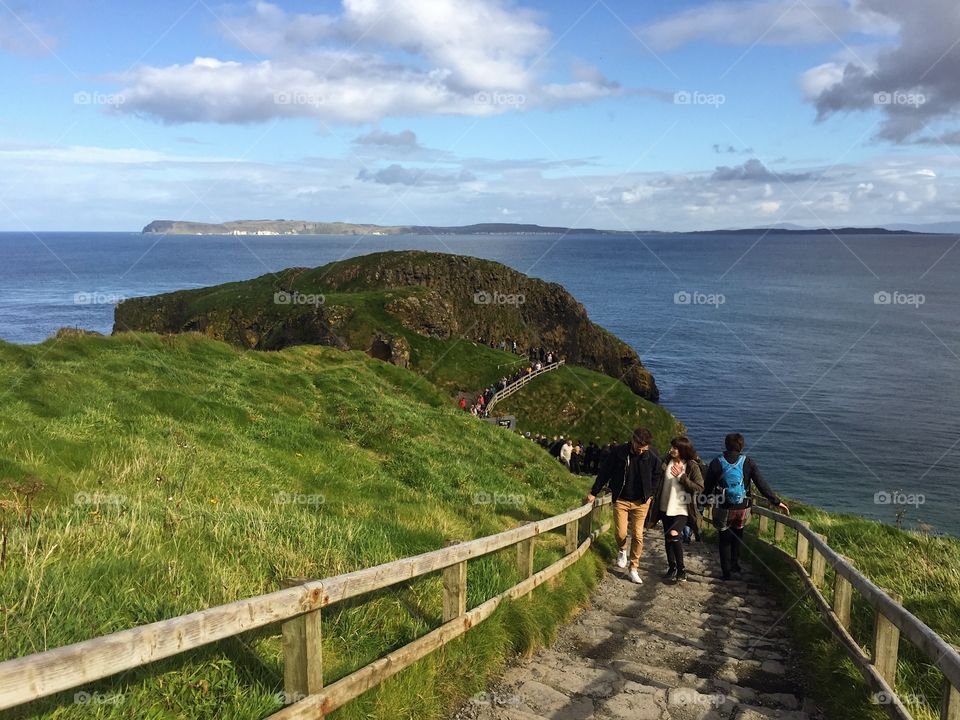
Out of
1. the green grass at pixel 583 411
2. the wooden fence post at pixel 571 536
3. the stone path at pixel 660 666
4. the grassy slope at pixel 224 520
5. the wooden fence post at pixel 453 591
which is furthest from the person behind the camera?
the green grass at pixel 583 411

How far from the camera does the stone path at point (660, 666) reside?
5.81m

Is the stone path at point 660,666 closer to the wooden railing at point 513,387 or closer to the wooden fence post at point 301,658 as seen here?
the wooden fence post at point 301,658

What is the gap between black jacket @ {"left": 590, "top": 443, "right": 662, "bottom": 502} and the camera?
11.3 m

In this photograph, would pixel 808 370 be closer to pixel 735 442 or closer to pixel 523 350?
pixel 523 350

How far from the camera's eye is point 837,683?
6352 mm

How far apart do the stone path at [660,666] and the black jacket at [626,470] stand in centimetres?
153

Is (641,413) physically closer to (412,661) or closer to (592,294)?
(412,661)

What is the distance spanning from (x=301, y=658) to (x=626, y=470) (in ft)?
26.0

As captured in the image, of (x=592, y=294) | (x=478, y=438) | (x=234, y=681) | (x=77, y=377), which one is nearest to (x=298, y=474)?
(x=77, y=377)

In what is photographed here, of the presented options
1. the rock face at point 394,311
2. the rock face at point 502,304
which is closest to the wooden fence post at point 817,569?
the rock face at point 394,311

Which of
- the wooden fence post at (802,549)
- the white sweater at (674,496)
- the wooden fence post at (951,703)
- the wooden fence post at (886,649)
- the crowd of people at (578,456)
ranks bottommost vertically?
the crowd of people at (578,456)

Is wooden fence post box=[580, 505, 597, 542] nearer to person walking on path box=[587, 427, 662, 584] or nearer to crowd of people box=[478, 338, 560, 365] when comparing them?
person walking on path box=[587, 427, 662, 584]

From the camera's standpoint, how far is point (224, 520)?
6844 millimetres

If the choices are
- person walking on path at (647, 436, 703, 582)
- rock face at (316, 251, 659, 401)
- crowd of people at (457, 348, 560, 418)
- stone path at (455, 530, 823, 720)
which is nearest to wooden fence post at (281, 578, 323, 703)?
stone path at (455, 530, 823, 720)
